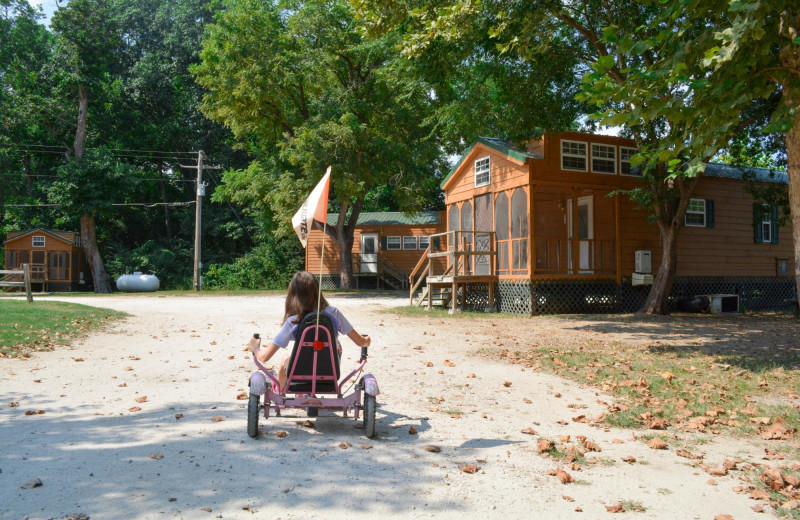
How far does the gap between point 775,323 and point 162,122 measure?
40.2 m

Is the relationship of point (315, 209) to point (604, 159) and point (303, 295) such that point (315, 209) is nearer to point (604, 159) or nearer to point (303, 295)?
point (303, 295)

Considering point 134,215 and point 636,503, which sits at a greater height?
point 134,215

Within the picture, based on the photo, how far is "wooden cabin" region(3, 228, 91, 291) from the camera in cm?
3594

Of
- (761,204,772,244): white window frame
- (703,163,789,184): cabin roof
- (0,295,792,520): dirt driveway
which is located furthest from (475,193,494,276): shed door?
(0,295,792,520): dirt driveway

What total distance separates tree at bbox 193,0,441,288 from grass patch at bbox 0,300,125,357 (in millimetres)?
13013

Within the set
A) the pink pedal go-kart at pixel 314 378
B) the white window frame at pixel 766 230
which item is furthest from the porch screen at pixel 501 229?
the pink pedal go-kart at pixel 314 378

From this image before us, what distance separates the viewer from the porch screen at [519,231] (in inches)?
684

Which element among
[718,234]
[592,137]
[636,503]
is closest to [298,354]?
[636,503]

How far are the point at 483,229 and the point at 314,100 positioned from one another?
1398 centimetres

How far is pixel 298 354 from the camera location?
5.07 m

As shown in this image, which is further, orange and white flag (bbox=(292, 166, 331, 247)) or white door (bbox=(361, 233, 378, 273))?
white door (bbox=(361, 233, 378, 273))

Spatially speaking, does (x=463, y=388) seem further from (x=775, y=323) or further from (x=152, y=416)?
(x=775, y=323)

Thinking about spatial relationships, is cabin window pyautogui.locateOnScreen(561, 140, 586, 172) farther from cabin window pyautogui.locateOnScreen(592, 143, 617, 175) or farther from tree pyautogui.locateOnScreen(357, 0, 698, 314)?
tree pyautogui.locateOnScreen(357, 0, 698, 314)

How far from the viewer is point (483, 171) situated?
63.4 feet
